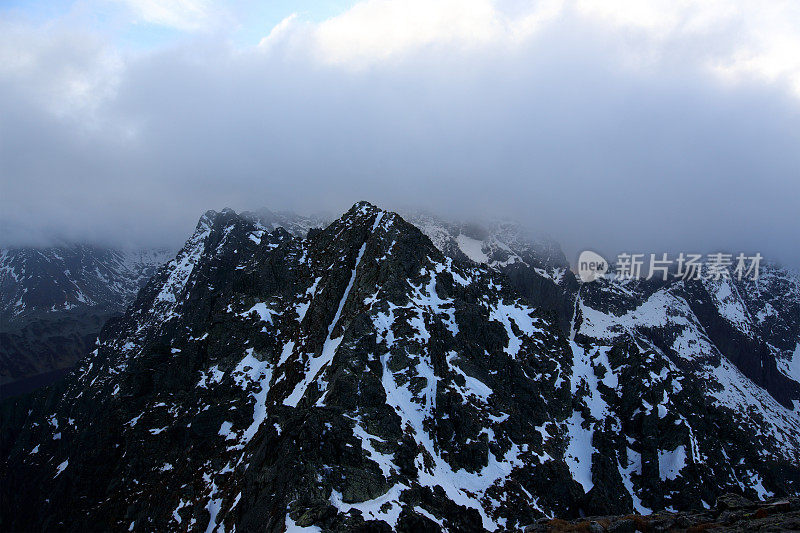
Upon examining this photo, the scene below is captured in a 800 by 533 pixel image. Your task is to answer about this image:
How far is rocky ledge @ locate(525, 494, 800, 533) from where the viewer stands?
2262 centimetres

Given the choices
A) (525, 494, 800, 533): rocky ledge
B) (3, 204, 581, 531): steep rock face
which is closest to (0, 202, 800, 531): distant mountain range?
(3, 204, 581, 531): steep rock face

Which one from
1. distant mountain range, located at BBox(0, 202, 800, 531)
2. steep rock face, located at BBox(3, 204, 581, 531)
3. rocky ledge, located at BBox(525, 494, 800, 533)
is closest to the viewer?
rocky ledge, located at BBox(525, 494, 800, 533)

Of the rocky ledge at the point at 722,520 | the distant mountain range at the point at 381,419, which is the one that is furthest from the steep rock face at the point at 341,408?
the rocky ledge at the point at 722,520

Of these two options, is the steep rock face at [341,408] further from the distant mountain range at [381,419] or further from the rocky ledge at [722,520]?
the rocky ledge at [722,520]

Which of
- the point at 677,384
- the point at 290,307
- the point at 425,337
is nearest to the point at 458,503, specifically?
the point at 425,337

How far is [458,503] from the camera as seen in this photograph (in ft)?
176

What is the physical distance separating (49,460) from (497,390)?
137m

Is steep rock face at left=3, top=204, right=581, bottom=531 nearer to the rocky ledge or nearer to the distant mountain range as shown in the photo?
the distant mountain range

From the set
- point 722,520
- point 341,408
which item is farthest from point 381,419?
point 722,520

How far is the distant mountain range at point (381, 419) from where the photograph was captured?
5016 cm

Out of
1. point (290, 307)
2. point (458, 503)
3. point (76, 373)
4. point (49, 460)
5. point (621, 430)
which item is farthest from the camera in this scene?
point (76, 373)

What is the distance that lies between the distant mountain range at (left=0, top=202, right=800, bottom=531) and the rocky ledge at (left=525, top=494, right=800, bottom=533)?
2102 centimetres

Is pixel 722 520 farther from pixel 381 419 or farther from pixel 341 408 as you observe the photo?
pixel 341 408

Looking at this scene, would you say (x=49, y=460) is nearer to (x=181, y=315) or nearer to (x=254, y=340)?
(x=181, y=315)
